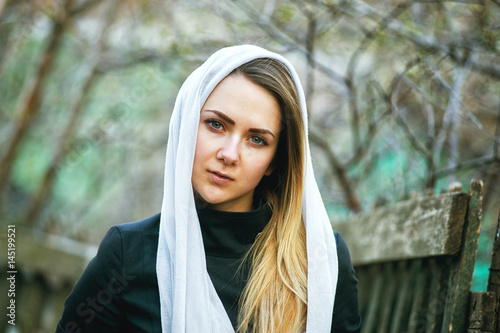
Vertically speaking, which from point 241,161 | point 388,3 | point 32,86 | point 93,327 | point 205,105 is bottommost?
point 93,327

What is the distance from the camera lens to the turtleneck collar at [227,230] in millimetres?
2195

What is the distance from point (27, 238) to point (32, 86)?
2.23 m

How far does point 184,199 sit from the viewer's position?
211 cm

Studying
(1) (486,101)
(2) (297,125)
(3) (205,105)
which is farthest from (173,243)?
(1) (486,101)

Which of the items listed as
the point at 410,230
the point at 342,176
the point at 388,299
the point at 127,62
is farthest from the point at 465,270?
the point at 127,62

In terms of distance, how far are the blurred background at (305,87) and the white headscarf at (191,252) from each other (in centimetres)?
92

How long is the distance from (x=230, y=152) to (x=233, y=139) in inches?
2.3

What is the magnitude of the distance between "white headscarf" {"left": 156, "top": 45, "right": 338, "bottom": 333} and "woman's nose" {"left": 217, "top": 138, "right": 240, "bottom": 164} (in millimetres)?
122

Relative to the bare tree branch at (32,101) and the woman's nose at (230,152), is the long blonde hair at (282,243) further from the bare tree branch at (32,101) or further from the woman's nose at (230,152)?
the bare tree branch at (32,101)

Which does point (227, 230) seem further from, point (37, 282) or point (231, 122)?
point (37, 282)

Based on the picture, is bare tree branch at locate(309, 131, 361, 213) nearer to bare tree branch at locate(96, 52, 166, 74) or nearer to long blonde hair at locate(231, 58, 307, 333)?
long blonde hair at locate(231, 58, 307, 333)

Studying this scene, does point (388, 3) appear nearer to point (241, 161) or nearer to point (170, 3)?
point (241, 161)

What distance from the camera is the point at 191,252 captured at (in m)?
2.13

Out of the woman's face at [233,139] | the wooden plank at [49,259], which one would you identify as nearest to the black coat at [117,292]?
the woman's face at [233,139]
